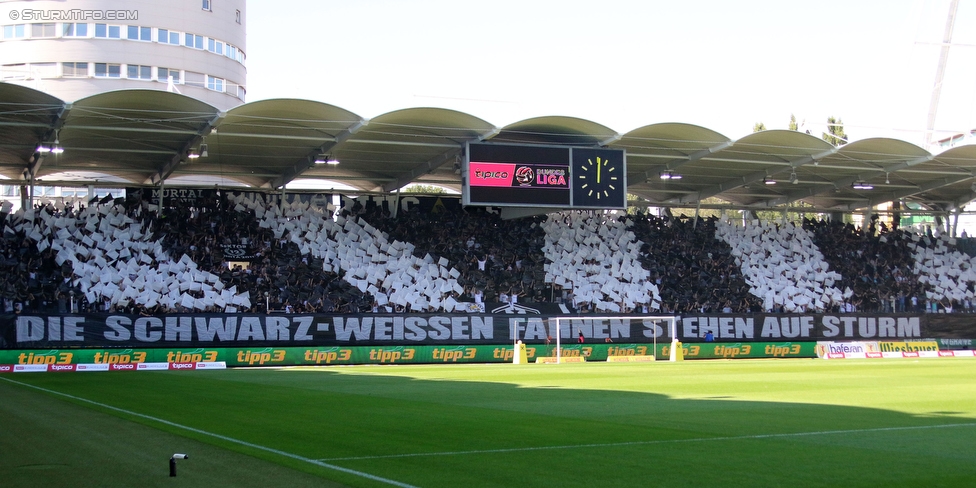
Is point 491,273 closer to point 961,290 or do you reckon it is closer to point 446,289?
point 446,289

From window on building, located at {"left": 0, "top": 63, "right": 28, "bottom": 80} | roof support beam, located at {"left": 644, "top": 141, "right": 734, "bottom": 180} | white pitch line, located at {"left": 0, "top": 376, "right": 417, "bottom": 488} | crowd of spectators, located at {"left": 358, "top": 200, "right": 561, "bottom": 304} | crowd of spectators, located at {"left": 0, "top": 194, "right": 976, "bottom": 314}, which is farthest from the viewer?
window on building, located at {"left": 0, "top": 63, "right": 28, "bottom": 80}

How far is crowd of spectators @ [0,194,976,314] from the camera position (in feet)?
128

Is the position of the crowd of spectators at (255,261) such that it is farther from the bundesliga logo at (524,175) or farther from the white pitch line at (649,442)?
the white pitch line at (649,442)

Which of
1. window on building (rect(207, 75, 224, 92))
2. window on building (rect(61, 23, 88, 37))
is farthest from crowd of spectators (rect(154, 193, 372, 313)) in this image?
window on building (rect(61, 23, 88, 37))

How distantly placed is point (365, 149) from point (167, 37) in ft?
121

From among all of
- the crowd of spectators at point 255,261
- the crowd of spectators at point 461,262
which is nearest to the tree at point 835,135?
the crowd of spectators at point 461,262

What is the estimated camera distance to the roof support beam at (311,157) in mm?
37938

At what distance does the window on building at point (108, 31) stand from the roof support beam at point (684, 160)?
141 ft

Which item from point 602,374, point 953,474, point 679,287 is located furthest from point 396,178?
point 953,474

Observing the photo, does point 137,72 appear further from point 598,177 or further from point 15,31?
point 598,177

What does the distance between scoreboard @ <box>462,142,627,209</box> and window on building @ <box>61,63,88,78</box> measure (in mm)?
41563

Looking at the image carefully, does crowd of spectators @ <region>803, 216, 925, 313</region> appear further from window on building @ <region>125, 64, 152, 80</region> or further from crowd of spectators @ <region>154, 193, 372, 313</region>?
window on building @ <region>125, 64, 152, 80</region>

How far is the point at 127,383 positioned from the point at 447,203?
25.9m

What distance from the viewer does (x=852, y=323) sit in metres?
48.0
